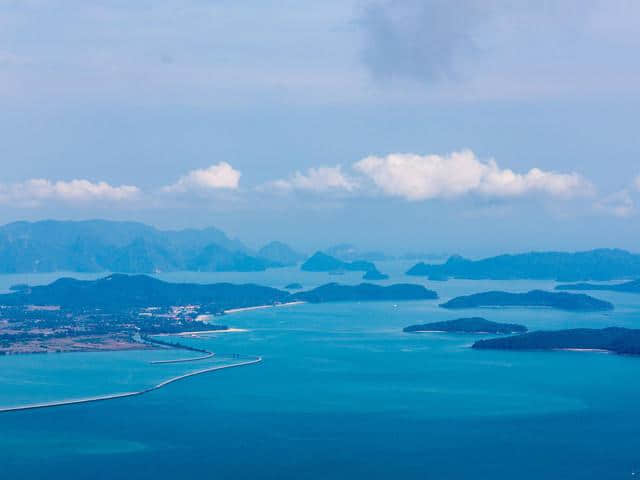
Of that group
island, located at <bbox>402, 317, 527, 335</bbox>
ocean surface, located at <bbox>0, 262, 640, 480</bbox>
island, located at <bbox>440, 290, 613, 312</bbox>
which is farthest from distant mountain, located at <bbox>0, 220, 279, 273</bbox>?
ocean surface, located at <bbox>0, 262, 640, 480</bbox>

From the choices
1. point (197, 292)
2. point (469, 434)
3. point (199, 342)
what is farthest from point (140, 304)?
point (469, 434)

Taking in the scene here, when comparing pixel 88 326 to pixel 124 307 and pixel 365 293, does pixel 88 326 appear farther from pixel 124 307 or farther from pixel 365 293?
pixel 365 293

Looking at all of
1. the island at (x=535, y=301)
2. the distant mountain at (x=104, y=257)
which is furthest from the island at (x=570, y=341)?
the distant mountain at (x=104, y=257)

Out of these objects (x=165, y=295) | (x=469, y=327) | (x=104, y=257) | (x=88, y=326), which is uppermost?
(x=104, y=257)

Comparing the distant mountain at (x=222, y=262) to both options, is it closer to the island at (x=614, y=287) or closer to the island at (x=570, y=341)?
the island at (x=614, y=287)

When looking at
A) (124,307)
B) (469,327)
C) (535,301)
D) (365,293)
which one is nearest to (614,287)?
(535,301)

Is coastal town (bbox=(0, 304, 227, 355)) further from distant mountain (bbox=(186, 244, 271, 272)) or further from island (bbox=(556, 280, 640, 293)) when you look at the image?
distant mountain (bbox=(186, 244, 271, 272))
